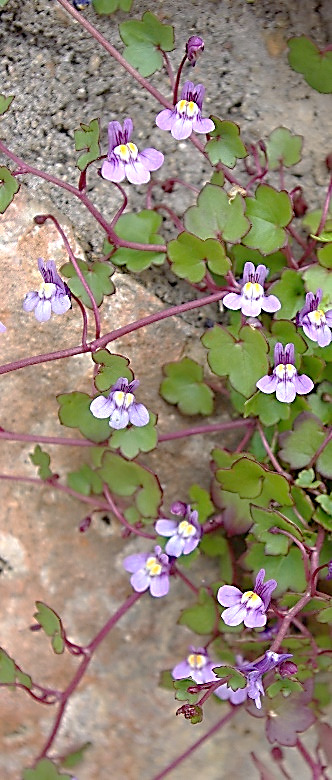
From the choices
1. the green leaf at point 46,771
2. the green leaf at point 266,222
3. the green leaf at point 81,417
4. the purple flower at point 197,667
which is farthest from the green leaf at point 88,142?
the green leaf at point 46,771

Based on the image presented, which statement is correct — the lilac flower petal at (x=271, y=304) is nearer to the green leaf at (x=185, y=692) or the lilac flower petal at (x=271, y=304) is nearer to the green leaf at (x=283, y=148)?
the green leaf at (x=283, y=148)

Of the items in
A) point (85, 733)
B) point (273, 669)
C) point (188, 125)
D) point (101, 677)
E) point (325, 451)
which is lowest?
point (85, 733)

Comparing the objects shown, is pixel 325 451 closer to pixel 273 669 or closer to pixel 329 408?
pixel 329 408

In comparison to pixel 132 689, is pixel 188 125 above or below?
above

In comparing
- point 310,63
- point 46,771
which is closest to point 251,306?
point 310,63

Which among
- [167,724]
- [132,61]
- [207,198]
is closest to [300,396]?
[207,198]

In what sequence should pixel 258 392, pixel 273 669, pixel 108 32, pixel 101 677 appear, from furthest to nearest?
1. pixel 101 677
2. pixel 108 32
3. pixel 258 392
4. pixel 273 669
